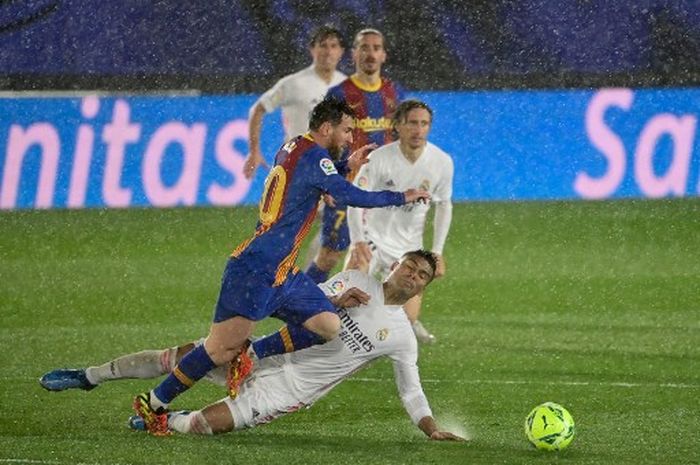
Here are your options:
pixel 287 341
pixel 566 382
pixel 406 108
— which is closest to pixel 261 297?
pixel 287 341

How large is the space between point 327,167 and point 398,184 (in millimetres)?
2510

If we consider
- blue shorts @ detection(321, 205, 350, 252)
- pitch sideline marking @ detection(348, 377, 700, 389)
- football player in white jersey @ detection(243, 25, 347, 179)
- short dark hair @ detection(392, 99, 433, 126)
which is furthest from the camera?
football player in white jersey @ detection(243, 25, 347, 179)

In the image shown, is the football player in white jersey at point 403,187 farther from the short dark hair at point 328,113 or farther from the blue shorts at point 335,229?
the short dark hair at point 328,113

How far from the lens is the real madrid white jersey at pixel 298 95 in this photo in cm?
1393

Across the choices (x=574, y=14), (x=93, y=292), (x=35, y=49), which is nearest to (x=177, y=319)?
(x=93, y=292)

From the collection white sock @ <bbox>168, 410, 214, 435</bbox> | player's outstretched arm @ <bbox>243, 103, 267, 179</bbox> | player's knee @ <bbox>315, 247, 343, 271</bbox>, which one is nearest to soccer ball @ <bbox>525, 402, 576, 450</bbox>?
white sock @ <bbox>168, 410, 214, 435</bbox>

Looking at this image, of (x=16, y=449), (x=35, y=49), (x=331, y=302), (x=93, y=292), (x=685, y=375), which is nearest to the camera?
(x=16, y=449)

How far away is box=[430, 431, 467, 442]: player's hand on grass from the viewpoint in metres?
8.50

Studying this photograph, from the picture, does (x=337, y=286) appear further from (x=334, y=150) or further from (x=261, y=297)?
(x=334, y=150)

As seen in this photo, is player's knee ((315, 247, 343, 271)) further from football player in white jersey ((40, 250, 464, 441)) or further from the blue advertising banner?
the blue advertising banner

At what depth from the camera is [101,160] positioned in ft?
55.3

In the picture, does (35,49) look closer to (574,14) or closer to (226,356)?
(574,14)

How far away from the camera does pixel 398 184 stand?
442 inches

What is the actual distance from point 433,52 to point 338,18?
1.10m
